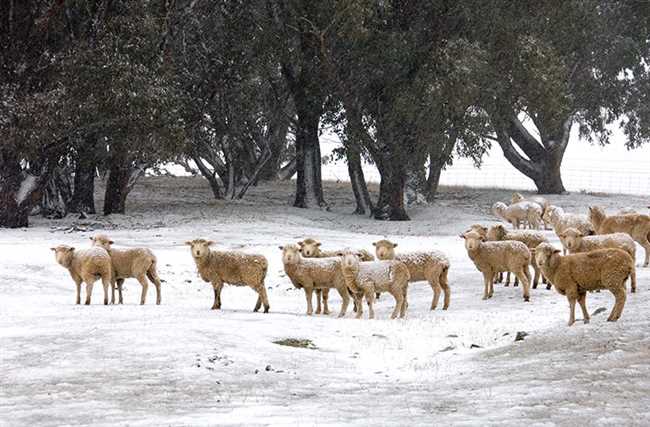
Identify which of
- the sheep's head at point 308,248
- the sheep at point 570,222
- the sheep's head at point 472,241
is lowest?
the sheep's head at point 308,248

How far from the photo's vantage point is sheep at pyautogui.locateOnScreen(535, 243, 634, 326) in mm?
14953

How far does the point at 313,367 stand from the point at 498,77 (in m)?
31.1

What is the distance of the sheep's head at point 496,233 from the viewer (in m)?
22.6

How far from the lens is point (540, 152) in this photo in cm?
5694

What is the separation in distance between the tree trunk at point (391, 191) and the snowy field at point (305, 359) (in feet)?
59.3

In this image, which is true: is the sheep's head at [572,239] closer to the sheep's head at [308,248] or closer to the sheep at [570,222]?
the sheep's head at [308,248]

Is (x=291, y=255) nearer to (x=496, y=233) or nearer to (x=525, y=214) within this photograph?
(x=496, y=233)

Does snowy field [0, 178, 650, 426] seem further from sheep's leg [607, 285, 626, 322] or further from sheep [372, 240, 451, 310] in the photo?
sheep [372, 240, 451, 310]

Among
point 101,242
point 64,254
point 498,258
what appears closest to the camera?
point 64,254

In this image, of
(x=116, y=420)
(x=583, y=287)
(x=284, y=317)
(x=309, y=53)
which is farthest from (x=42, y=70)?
(x=116, y=420)

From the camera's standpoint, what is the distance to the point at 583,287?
15.5 meters

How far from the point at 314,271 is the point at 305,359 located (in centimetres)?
437

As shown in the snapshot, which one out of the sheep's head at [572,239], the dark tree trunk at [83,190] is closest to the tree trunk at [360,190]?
the dark tree trunk at [83,190]

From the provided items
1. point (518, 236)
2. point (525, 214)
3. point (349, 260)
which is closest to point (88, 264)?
point (349, 260)
